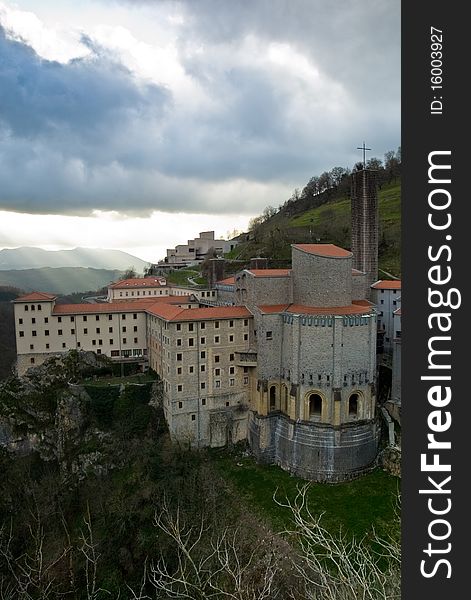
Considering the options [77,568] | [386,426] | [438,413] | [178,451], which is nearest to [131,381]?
[178,451]

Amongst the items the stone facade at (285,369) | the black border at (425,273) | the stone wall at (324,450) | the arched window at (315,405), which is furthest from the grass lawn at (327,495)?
the black border at (425,273)

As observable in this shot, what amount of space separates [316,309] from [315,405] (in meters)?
8.55

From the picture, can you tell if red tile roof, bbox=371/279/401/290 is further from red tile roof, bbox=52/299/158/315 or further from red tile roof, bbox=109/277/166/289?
red tile roof, bbox=109/277/166/289

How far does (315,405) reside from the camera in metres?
37.7

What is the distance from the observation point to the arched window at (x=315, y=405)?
36.4 meters

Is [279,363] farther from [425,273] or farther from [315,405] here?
[425,273]

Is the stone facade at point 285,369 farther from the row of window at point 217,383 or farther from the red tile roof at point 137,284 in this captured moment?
the red tile roof at point 137,284

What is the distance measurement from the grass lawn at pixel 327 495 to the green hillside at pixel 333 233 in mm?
39737

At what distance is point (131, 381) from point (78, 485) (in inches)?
392

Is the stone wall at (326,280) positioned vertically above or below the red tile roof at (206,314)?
above

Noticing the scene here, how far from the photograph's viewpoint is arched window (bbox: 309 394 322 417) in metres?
36.4

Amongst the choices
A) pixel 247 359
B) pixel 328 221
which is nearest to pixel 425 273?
pixel 247 359

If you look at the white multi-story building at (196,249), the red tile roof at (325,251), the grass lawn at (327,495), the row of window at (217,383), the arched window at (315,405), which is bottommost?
the grass lawn at (327,495)

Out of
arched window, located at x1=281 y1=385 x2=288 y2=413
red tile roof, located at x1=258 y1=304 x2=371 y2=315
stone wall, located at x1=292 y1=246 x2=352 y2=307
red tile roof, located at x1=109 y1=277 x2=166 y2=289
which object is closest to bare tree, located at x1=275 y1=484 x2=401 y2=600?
arched window, located at x1=281 y1=385 x2=288 y2=413
